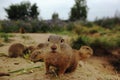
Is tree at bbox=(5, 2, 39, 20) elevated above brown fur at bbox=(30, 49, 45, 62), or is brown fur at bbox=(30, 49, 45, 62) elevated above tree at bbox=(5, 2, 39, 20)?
tree at bbox=(5, 2, 39, 20)

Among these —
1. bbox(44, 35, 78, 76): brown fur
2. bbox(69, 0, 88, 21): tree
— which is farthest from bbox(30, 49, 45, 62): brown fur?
bbox(69, 0, 88, 21): tree

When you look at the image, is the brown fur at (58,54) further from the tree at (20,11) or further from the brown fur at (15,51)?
the tree at (20,11)

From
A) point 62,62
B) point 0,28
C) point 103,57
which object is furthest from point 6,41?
point 0,28

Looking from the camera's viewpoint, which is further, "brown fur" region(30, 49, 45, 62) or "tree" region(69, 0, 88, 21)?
"tree" region(69, 0, 88, 21)

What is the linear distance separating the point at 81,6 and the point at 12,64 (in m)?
24.0

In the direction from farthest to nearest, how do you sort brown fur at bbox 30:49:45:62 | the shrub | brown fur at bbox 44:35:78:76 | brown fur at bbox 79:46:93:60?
the shrub < brown fur at bbox 30:49:45:62 < brown fur at bbox 79:46:93:60 < brown fur at bbox 44:35:78:76

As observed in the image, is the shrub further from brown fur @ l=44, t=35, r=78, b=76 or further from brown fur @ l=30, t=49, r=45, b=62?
brown fur @ l=44, t=35, r=78, b=76

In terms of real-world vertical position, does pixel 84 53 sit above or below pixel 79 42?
above

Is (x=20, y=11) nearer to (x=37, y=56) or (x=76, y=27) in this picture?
(x=76, y=27)

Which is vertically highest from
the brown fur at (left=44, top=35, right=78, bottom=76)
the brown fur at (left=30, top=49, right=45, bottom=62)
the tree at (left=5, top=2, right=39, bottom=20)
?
the tree at (left=5, top=2, right=39, bottom=20)

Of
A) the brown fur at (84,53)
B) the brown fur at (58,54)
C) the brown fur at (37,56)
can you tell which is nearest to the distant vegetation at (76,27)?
the brown fur at (37,56)

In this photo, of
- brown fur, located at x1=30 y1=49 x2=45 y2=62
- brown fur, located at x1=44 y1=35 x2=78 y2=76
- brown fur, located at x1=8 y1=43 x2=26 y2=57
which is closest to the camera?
brown fur, located at x1=44 y1=35 x2=78 y2=76

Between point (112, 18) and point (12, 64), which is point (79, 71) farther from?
point (112, 18)

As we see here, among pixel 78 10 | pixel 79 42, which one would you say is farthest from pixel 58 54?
pixel 78 10
